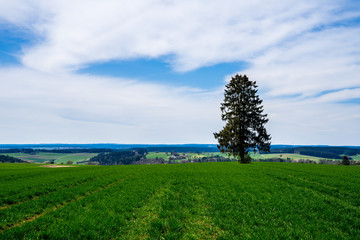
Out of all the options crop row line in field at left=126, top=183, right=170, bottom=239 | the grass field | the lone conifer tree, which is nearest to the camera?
the grass field

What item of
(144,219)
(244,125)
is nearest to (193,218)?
(144,219)

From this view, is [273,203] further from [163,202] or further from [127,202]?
[127,202]

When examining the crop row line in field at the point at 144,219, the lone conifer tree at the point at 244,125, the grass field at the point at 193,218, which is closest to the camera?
the grass field at the point at 193,218

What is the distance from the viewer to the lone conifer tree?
43.4 meters

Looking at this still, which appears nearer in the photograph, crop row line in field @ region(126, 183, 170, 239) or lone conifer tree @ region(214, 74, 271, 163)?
crop row line in field @ region(126, 183, 170, 239)

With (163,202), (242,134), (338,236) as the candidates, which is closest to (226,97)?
(242,134)

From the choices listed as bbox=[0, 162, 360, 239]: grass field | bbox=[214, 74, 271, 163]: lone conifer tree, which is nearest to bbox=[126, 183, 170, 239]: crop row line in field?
bbox=[0, 162, 360, 239]: grass field

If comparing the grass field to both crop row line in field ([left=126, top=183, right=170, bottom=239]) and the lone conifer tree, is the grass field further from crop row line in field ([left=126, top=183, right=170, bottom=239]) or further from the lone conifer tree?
the lone conifer tree

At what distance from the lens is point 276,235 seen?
7762 mm

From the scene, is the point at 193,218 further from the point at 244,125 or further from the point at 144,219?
the point at 244,125

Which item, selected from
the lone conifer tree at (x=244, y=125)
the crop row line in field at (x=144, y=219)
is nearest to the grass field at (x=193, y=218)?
the crop row line in field at (x=144, y=219)

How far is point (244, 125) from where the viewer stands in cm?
4403

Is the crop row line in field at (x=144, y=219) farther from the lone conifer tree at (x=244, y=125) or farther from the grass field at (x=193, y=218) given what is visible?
the lone conifer tree at (x=244, y=125)

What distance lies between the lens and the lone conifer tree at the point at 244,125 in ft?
143
